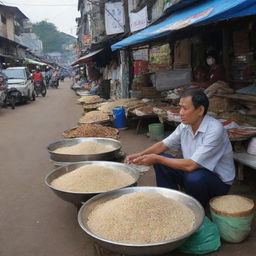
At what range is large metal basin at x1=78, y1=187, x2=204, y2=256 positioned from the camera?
2473 millimetres

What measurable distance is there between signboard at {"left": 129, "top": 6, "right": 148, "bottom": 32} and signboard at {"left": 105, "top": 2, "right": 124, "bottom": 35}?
9.48ft

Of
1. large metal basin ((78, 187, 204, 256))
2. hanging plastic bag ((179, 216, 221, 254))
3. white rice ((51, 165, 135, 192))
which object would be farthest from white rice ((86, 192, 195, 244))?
white rice ((51, 165, 135, 192))

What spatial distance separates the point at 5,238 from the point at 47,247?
1.78 feet

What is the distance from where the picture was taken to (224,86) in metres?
6.86

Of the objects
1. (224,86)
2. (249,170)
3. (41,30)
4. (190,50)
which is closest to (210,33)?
(190,50)

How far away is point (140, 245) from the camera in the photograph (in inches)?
96.0

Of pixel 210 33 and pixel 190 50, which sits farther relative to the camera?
pixel 190 50

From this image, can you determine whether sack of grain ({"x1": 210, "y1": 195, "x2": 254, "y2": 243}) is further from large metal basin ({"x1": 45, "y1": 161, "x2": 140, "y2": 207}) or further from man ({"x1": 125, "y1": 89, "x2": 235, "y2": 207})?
large metal basin ({"x1": 45, "y1": 161, "x2": 140, "y2": 207})

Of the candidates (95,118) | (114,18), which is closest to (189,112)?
(95,118)

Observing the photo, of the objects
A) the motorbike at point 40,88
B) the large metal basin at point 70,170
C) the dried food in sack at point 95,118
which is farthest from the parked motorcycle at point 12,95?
the large metal basin at point 70,170

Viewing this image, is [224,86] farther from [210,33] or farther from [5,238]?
[5,238]

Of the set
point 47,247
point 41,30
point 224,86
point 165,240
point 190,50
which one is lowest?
point 47,247

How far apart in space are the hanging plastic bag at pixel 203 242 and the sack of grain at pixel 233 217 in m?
0.10

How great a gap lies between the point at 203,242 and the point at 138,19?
30.7 ft
